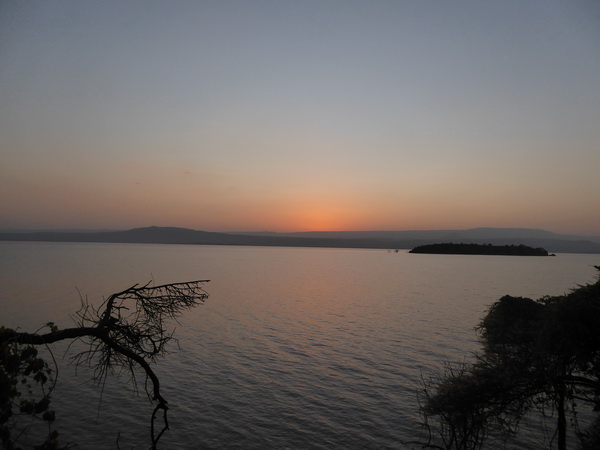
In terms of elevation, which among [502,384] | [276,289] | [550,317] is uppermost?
[550,317]

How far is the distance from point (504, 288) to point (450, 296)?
80.7 feet

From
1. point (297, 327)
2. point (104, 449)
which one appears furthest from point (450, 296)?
point (104, 449)

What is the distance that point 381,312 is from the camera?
197 ft

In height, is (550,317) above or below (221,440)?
above

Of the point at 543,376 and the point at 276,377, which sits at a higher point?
the point at 543,376

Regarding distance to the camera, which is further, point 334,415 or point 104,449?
point 334,415

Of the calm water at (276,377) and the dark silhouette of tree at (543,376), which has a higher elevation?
the dark silhouette of tree at (543,376)

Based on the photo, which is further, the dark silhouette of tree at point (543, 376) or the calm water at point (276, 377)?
the calm water at point (276, 377)

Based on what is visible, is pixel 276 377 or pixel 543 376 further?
pixel 276 377

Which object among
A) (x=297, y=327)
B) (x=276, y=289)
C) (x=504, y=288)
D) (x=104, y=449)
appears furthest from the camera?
(x=504, y=288)

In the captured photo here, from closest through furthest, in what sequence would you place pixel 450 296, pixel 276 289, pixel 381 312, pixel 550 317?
pixel 550 317 → pixel 381 312 → pixel 450 296 → pixel 276 289

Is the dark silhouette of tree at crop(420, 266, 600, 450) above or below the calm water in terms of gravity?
above

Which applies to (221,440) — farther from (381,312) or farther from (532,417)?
(381,312)

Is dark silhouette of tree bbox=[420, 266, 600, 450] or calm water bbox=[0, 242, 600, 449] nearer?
dark silhouette of tree bbox=[420, 266, 600, 450]
